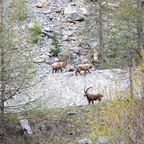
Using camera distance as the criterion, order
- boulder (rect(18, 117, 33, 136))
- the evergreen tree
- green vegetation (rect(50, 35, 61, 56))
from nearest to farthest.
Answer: the evergreen tree < boulder (rect(18, 117, 33, 136)) < green vegetation (rect(50, 35, 61, 56))

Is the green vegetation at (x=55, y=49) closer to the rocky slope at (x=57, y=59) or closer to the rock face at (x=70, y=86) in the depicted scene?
the rocky slope at (x=57, y=59)

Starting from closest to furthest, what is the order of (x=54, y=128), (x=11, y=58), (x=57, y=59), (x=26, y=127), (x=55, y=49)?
1. (x=11, y=58)
2. (x=26, y=127)
3. (x=54, y=128)
4. (x=57, y=59)
5. (x=55, y=49)

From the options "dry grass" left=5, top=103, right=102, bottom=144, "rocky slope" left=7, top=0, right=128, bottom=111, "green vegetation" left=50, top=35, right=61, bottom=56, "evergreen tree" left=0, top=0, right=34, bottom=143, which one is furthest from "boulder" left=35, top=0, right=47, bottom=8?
"evergreen tree" left=0, top=0, right=34, bottom=143

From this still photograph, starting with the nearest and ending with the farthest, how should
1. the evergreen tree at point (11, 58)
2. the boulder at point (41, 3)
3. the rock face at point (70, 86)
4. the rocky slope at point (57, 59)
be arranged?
the evergreen tree at point (11, 58) → the rock face at point (70, 86) → the rocky slope at point (57, 59) → the boulder at point (41, 3)

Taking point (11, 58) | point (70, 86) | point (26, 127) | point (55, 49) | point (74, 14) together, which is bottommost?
point (26, 127)

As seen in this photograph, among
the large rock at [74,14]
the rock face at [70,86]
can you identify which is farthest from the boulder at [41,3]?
the rock face at [70,86]

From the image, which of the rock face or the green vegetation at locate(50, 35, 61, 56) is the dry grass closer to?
the rock face

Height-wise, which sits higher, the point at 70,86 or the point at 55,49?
the point at 55,49

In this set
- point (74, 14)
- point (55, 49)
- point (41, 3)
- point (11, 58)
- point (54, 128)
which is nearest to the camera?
point (11, 58)

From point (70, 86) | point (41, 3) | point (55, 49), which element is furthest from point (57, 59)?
point (41, 3)

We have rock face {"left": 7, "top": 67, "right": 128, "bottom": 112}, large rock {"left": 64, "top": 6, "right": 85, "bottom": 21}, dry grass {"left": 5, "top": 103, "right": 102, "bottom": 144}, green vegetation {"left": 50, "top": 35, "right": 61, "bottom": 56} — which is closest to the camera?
dry grass {"left": 5, "top": 103, "right": 102, "bottom": 144}

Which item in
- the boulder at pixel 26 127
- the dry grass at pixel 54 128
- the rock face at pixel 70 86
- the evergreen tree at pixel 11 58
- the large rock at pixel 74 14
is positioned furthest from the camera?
the large rock at pixel 74 14

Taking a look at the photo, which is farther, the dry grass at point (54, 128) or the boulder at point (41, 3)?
the boulder at point (41, 3)

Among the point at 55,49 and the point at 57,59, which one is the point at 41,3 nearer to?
the point at 55,49
